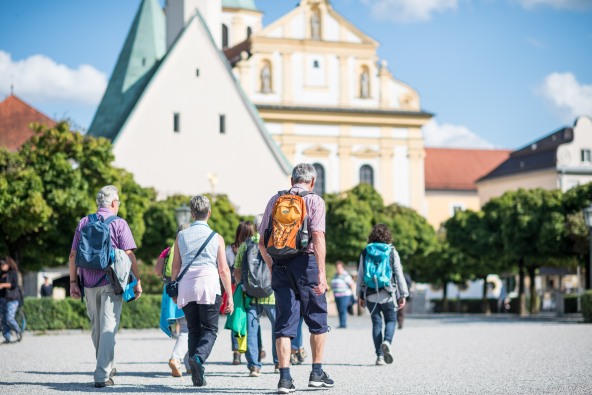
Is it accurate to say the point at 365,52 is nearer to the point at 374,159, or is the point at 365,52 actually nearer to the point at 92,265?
the point at 374,159

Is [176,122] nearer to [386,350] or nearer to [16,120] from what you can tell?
[16,120]

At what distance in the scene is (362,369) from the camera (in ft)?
42.9

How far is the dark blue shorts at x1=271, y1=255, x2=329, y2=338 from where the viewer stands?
988cm

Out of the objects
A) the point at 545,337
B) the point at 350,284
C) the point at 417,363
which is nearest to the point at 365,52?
the point at 350,284

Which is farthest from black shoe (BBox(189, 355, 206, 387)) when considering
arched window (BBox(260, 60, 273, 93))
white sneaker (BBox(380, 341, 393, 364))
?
arched window (BBox(260, 60, 273, 93))

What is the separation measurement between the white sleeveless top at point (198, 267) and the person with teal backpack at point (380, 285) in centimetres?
351

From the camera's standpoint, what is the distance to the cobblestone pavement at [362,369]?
10453 millimetres

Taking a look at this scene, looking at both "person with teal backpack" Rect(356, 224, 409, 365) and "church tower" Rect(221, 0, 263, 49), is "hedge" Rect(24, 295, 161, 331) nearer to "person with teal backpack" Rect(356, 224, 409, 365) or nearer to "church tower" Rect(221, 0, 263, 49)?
"person with teal backpack" Rect(356, 224, 409, 365)

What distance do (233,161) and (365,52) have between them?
25247 mm

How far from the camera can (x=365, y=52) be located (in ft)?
244

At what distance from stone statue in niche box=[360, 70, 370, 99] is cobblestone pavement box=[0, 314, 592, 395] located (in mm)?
55370

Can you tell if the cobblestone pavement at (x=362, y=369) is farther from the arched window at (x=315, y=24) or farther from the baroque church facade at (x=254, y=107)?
A: the arched window at (x=315, y=24)

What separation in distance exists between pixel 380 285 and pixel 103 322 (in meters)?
4.28

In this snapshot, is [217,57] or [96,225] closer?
[96,225]
